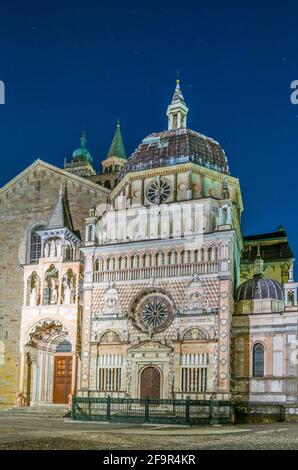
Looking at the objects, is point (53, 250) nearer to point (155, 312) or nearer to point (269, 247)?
point (155, 312)

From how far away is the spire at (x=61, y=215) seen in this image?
136 ft

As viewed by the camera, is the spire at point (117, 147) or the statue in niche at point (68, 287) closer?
the statue in niche at point (68, 287)

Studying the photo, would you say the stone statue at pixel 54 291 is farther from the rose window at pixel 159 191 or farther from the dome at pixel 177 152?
the dome at pixel 177 152

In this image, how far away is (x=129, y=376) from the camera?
35875mm

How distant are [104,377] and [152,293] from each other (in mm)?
5197

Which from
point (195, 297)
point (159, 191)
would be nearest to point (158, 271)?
point (195, 297)

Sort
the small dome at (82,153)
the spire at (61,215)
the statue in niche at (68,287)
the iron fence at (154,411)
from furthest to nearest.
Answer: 1. the small dome at (82,153)
2. the spire at (61,215)
3. the statue in niche at (68,287)
4. the iron fence at (154,411)

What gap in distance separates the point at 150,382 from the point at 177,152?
13692mm

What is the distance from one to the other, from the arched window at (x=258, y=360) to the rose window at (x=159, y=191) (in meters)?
10.1

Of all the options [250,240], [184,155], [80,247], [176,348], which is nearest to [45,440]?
[176,348]

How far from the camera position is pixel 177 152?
40.6m

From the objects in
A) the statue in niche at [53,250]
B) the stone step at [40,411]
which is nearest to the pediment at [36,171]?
the statue in niche at [53,250]

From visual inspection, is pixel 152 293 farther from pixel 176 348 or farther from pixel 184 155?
pixel 184 155
